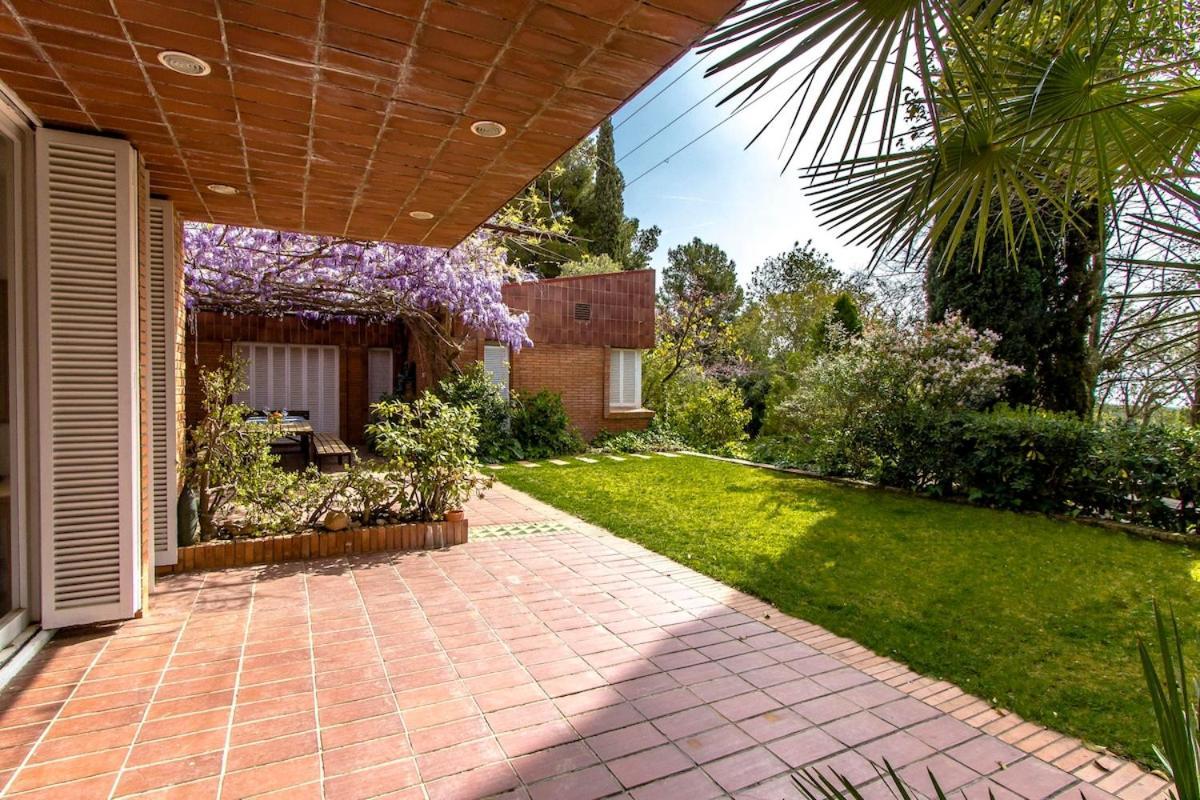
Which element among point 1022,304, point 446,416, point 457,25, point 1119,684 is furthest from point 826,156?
point 1022,304

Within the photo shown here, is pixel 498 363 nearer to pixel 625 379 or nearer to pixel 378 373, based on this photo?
pixel 625 379

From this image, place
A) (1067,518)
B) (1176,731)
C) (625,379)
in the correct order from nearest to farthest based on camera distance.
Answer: (1176,731)
(1067,518)
(625,379)

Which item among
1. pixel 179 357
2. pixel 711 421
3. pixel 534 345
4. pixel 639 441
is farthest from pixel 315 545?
pixel 711 421

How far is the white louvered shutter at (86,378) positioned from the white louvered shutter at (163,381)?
981 mm

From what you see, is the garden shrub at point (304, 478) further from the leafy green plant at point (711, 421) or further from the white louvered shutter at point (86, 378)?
the leafy green plant at point (711, 421)

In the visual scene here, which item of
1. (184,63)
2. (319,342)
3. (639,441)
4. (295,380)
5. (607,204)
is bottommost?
(639,441)

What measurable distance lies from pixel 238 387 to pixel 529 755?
442cm

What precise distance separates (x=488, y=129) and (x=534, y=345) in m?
9.18

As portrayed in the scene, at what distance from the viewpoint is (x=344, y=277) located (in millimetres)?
9414

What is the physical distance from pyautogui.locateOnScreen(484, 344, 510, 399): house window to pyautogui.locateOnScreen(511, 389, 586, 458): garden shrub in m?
0.48

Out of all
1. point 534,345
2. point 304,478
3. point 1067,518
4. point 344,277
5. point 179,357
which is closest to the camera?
point 179,357

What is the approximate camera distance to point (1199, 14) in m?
2.96

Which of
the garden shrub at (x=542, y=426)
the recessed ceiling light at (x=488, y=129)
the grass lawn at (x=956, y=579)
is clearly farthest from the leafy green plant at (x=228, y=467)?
the garden shrub at (x=542, y=426)

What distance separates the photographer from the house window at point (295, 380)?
12.8m
